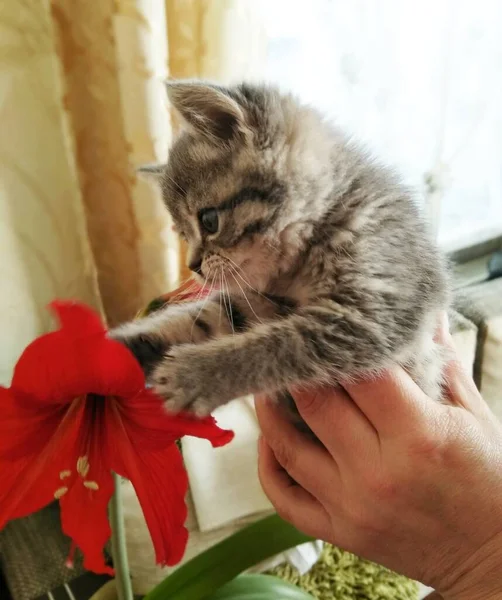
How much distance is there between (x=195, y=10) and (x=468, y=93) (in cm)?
108

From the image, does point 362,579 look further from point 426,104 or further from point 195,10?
point 426,104

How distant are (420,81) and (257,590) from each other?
1.51 m

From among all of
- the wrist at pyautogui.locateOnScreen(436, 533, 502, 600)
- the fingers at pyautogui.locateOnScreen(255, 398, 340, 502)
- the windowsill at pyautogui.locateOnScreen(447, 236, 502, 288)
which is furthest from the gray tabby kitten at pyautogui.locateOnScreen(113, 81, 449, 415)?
the windowsill at pyautogui.locateOnScreen(447, 236, 502, 288)

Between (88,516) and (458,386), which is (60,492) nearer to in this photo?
(88,516)

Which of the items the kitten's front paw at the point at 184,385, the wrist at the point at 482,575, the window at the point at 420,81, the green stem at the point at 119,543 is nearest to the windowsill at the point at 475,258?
the window at the point at 420,81

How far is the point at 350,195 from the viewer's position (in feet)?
2.62

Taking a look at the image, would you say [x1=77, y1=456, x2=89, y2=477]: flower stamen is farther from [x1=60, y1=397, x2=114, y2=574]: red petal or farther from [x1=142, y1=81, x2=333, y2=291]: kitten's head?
[x1=142, y1=81, x2=333, y2=291]: kitten's head

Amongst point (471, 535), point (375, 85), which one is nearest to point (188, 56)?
point (375, 85)

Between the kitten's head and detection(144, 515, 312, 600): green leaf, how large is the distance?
1.16 ft

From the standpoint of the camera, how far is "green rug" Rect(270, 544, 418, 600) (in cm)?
112

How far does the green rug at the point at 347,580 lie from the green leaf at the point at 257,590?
0.40 metres

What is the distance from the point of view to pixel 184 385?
24.3 inches

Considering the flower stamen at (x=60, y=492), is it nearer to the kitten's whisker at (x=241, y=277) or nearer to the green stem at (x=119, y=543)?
the green stem at (x=119, y=543)

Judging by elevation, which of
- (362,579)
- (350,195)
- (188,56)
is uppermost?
(188,56)
